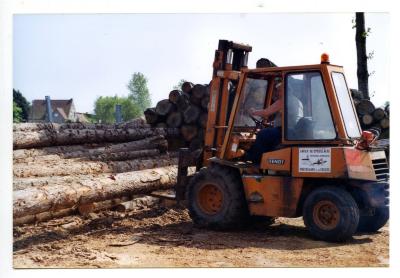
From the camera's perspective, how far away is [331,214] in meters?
6.92

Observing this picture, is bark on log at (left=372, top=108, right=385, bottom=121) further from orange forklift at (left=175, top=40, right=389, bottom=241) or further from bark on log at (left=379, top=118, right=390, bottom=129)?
orange forklift at (left=175, top=40, right=389, bottom=241)

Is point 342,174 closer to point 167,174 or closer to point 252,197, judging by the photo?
point 252,197

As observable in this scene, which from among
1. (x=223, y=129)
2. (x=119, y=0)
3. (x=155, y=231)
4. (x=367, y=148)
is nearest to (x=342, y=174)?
(x=367, y=148)

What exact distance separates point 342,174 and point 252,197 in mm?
1263

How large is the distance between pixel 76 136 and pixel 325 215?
6028mm

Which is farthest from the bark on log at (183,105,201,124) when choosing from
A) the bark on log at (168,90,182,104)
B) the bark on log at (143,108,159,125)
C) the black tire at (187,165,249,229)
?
the black tire at (187,165,249,229)

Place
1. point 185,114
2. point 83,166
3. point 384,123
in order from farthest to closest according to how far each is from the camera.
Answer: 1. point 185,114
2. point 384,123
3. point 83,166

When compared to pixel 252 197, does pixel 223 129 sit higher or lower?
higher

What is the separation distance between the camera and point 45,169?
8.98 metres

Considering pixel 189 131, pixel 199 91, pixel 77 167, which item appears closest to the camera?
pixel 77 167

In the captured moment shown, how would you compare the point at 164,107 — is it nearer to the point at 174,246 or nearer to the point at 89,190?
the point at 89,190

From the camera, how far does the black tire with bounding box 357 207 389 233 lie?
7644 mm

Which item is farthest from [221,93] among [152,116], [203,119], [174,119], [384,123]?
[152,116]
